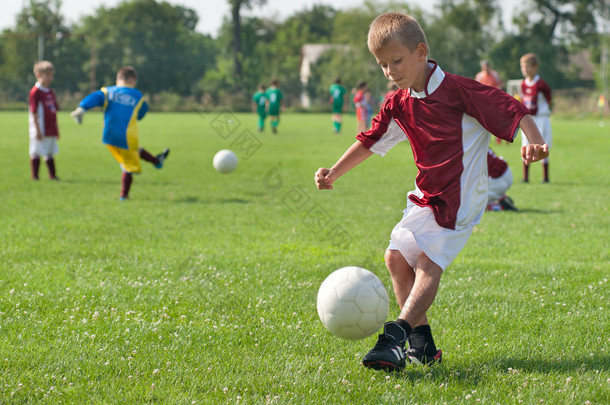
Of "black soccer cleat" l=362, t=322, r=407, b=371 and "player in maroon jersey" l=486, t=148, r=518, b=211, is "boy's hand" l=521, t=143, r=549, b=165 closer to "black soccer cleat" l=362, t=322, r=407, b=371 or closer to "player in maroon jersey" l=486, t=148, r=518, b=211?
"black soccer cleat" l=362, t=322, r=407, b=371

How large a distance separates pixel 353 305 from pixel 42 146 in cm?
1088

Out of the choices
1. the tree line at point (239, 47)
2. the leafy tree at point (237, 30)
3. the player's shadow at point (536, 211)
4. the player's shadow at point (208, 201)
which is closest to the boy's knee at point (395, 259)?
the player's shadow at point (536, 211)

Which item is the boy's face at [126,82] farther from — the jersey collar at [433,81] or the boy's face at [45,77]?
the jersey collar at [433,81]

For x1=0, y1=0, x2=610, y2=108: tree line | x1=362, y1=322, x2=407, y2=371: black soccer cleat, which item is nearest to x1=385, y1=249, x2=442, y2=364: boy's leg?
x1=362, y1=322, x2=407, y2=371: black soccer cleat

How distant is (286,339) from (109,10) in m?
88.1

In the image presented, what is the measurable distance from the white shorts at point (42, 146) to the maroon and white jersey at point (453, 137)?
10.8m

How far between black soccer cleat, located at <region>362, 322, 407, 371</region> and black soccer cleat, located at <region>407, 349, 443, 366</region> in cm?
16

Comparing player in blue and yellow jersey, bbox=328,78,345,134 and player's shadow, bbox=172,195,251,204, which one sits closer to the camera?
player's shadow, bbox=172,195,251,204

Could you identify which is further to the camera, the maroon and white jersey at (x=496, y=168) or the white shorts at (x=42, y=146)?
the white shorts at (x=42, y=146)

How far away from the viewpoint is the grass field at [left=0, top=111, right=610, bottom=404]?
346 cm

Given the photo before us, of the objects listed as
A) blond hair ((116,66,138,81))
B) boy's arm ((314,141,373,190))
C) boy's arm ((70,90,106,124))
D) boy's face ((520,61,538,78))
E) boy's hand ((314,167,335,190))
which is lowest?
boy's hand ((314,167,335,190))

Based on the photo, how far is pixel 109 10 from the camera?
85188 millimetres

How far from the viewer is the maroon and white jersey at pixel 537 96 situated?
13.0 meters

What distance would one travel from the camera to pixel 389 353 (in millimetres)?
3492
